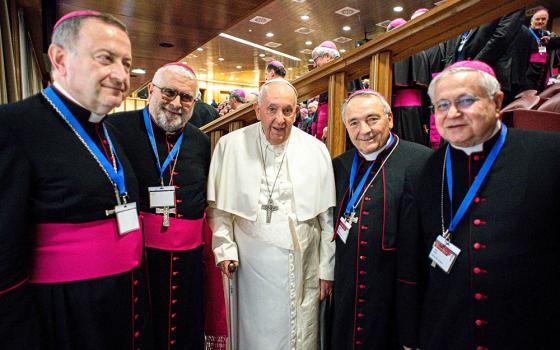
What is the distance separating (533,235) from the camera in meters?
1.21

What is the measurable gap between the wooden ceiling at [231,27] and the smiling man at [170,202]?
4.70ft

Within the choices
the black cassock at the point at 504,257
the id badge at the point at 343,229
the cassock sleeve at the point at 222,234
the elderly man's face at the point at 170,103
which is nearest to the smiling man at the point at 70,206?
the elderly man's face at the point at 170,103

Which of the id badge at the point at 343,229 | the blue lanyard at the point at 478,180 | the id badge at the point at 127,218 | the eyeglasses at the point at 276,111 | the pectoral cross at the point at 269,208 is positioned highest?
the eyeglasses at the point at 276,111

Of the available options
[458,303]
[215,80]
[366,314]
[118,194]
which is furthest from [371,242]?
[215,80]

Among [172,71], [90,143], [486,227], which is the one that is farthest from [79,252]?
[486,227]

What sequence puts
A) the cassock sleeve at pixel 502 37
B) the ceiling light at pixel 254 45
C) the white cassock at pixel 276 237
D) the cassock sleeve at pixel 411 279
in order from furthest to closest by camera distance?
the ceiling light at pixel 254 45 → the cassock sleeve at pixel 502 37 → the white cassock at pixel 276 237 → the cassock sleeve at pixel 411 279

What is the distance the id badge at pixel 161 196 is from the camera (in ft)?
5.98

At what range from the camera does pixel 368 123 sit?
1.85 m

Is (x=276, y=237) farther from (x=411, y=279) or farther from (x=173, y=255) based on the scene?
(x=411, y=279)

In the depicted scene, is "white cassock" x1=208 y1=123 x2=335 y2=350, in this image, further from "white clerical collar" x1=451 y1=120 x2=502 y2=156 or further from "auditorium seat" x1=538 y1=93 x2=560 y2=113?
"auditorium seat" x1=538 y1=93 x2=560 y2=113

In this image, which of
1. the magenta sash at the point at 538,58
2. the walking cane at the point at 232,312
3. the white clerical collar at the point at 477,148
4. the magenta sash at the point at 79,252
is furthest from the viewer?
the magenta sash at the point at 538,58

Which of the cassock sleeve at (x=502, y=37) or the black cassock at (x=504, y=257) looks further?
the cassock sleeve at (x=502, y=37)

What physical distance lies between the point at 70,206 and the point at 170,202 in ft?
1.90

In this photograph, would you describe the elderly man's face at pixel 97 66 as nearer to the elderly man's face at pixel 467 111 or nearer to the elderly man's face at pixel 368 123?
the elderly man's face at pixel 368 123
